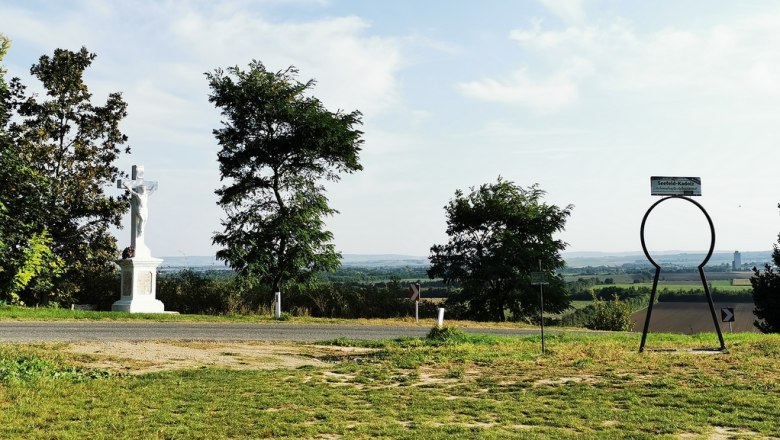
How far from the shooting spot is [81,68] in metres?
30.0

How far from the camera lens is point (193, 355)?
14.0 m

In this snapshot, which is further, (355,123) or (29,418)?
(355,123)

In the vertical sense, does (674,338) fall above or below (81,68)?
below

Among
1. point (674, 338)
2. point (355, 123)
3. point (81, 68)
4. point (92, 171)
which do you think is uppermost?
point (81, 68)

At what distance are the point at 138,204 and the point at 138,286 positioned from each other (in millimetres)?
3104

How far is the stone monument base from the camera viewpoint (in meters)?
24.6

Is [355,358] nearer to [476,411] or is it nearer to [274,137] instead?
[476,411]

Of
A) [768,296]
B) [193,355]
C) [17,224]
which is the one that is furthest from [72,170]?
[768,296]

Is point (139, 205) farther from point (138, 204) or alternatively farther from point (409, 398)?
point (409, 398)

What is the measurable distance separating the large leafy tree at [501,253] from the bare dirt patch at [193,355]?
17354 millimetres

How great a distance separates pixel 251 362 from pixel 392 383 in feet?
11.9

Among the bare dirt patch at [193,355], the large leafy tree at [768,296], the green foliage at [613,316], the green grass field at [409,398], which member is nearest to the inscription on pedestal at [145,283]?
the bare dirt patch at [193,355]

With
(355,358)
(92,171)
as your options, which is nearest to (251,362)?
(355,358)

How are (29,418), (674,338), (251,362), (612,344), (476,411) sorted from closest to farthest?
(29,418) → (476,411) → (251,362) → (612,344) → (674,338)
